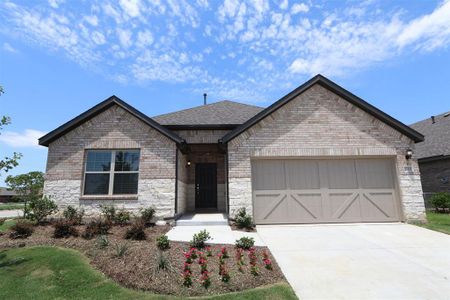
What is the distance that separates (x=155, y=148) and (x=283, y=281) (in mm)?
7375

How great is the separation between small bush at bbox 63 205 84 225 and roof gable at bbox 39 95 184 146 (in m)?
3.04

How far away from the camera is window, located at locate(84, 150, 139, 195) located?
1027 centimetres

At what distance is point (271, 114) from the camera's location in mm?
10727

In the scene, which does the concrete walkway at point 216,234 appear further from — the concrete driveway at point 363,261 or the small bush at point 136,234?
the small bush at point 136,234

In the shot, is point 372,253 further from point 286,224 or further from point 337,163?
point 337,163

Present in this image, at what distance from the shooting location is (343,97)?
11070 millimetres

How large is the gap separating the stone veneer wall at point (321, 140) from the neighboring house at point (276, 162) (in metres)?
0.04

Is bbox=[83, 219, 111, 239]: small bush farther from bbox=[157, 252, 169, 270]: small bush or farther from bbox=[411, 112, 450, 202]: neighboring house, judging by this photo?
bbox=[411, 112, 450, 202]: neighboring house

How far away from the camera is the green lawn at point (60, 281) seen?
14.8 feet

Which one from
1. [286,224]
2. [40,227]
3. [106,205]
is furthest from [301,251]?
[40,227]

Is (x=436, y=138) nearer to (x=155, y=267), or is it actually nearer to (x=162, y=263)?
(x=162, y=263)

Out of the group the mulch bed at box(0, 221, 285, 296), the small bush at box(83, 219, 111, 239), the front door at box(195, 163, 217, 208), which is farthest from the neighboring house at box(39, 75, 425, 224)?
the mulch bed at box(0, 221, 285, 296)

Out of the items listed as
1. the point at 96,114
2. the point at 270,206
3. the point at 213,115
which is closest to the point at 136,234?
the point at 270,206

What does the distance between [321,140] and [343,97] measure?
226 centimetres
